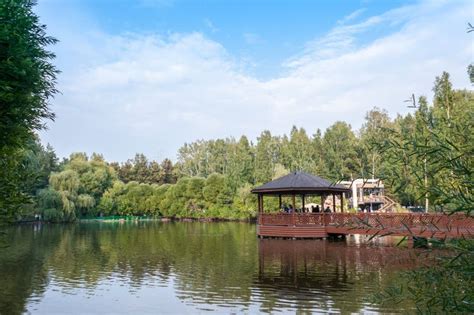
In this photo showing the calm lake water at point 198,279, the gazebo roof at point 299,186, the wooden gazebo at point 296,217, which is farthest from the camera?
the wooden gazebo at point 296,217

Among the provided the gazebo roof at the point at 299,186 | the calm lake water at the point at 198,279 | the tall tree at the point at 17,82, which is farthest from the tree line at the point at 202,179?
the tall tree at the point at 17,82

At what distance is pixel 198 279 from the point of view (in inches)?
428

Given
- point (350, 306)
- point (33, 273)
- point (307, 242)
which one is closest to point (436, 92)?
point (307, 242)

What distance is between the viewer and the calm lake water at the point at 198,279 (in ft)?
26.7

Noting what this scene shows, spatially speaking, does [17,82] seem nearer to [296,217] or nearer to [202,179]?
[296,217]

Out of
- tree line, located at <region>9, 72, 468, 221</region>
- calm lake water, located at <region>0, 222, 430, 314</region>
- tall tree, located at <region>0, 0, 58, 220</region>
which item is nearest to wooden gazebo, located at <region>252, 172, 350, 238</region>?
calm lake water, located at <region>0, 222, 430, 314</region>

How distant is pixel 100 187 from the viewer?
1916 inches

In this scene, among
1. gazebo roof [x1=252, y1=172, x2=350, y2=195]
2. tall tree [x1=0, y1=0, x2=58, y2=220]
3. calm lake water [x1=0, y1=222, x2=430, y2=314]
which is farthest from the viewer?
gazebo roof [x1=252, y1=172, x2=350, y2=195]

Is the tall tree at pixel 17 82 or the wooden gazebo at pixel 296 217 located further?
the wooden gazebo at pixel 296 217

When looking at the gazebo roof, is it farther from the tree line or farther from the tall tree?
the tall tree

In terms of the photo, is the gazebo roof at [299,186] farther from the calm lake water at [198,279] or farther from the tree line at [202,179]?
the tree line at [202,179]

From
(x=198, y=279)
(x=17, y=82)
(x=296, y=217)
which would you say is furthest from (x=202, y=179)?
(x=17, y=82)

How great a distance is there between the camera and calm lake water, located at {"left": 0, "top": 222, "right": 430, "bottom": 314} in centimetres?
813

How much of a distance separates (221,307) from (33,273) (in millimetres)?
6874
